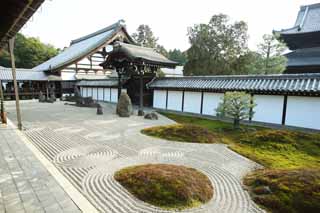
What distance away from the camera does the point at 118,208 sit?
3.31 metres

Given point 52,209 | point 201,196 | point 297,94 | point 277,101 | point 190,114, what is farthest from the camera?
point 190,114

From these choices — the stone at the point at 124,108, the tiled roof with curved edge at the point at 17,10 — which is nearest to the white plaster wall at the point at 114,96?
the stone at the point at 124,108

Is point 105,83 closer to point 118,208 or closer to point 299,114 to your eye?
point 299,114

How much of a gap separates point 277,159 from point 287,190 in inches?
93.9

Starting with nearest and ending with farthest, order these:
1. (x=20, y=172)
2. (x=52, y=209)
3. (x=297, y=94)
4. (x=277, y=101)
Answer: (x=52, y=209) < (x=20, y=172) < (x=297, y=94) < (x=277, y=101)

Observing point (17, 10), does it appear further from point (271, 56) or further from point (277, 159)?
point (271, 56)

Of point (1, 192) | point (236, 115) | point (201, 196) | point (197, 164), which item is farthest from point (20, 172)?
point (236, 115)

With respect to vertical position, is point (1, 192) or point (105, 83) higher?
point (105, 83)

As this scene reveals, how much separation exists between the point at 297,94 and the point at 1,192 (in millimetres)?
11424

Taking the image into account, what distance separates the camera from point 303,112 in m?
9.41

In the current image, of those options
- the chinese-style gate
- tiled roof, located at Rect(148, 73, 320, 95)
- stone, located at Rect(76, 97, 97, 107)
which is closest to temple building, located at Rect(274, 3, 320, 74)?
tiled roof, located at Rect(148, 73, 320, 95)

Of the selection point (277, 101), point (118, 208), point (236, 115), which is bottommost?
point (118, 208)

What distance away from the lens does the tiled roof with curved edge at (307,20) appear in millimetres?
16109

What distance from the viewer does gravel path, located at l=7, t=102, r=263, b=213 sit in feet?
11.7
